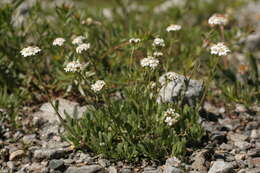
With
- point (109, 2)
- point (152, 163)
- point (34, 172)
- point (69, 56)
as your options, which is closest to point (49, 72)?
point (69, 56)

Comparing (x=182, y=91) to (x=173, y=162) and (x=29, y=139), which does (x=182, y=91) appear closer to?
(x=173, y=162)

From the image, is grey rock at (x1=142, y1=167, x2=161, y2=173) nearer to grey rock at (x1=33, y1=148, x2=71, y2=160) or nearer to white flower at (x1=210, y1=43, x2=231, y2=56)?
grey rock at (x1=33, y1=148, x2=71, y2=160)

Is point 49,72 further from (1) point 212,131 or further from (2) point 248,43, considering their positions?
(2) point 248,43

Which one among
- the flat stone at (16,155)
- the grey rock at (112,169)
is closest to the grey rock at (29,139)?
the flat stone at (16,155)

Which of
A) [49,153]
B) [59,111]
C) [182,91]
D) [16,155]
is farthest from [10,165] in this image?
[182,91]

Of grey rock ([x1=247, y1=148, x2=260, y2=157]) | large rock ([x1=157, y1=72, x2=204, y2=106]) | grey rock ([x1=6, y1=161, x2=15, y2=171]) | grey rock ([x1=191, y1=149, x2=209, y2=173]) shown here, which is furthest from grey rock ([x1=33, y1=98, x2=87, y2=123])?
grey rock ([x1=247, y1=148, x2=260, y2=157])

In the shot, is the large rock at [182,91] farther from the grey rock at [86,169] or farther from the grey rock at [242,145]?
the grey rock at [86,169]

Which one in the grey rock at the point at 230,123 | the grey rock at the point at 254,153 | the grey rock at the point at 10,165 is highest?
the grey rock at the point at 230,123

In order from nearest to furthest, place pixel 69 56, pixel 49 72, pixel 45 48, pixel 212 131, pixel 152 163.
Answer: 1. pixel 152 163
2. pixel 212 131
3. pixel 69 56
4. pixel 45 48
5. pixel 49 72
